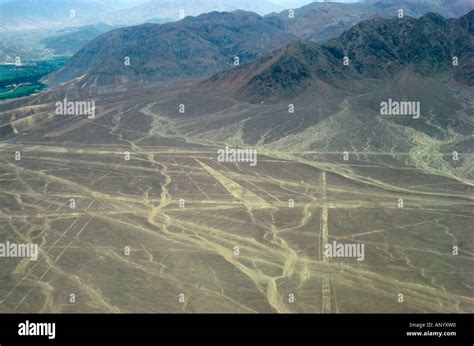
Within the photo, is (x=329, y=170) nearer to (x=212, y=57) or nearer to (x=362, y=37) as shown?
(x=362, y=37)

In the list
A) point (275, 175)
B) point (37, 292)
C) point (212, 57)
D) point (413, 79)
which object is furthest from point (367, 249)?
point (212, 57)

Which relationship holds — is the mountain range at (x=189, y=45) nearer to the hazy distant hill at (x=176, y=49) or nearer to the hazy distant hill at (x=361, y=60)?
the hazy distant hill at (x=176, y=49)

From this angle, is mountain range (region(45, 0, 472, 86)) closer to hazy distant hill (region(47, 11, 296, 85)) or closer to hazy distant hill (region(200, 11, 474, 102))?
hazy distant hill (region(47, 11, 296, 85))

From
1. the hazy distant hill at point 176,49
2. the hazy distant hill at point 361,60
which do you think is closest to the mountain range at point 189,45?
the hazy distant hill at point 176,49

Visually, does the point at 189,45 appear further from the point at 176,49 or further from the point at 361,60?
the point at 361,60

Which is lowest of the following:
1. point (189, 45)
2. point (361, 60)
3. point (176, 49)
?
point (361, 60)

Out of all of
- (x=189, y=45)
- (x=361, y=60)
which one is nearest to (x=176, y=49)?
(x=189, y=45)

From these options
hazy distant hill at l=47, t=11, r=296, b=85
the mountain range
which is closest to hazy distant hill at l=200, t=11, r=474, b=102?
hazy distant hill at l=47, t=11, r=296, b=85
